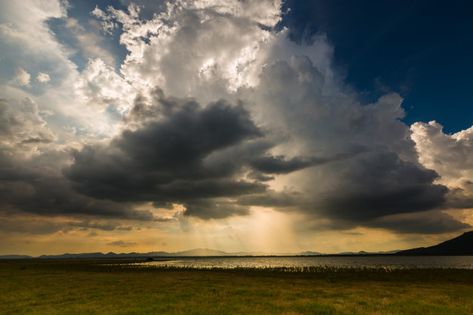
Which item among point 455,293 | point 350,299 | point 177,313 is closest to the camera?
point 177,313

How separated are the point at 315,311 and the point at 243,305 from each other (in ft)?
18.9

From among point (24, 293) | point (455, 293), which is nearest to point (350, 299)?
point (455, 293)

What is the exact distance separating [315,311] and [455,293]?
1992 centimetres

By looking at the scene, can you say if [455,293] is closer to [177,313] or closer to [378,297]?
[378,297]

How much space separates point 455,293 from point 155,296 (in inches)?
1210

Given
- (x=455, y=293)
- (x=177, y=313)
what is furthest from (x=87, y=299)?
(x=455, y=293)

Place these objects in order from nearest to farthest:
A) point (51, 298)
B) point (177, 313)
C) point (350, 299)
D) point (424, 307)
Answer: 1. point (177, 313)
2. point (424, 307)
3. point (350, 299)
4. point (51, 298)

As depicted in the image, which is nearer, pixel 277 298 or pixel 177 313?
pixel 177 313

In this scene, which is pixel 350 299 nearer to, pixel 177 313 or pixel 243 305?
pixel 243 305

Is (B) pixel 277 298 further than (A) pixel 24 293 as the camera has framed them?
No

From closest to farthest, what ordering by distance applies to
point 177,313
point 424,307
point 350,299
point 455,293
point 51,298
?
point 177,313 < point 424,307 < point 350,299 < point 51,298 < point 455,293

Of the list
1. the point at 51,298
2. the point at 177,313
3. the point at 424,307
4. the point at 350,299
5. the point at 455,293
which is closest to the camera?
the point at 177,313

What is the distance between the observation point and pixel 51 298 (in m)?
32.2

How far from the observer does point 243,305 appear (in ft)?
87.7
